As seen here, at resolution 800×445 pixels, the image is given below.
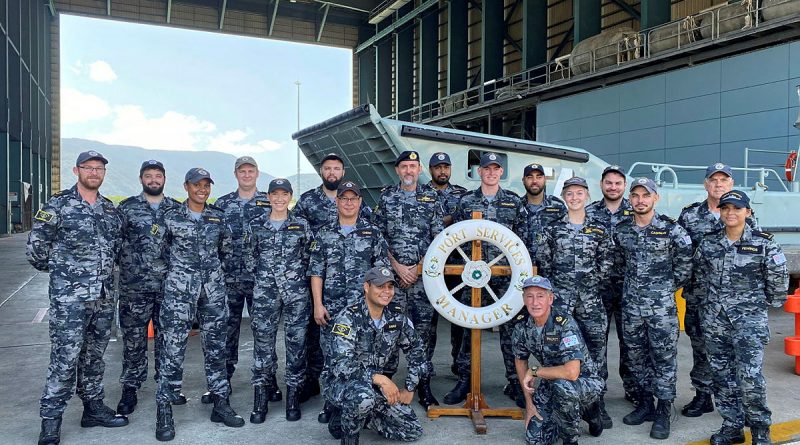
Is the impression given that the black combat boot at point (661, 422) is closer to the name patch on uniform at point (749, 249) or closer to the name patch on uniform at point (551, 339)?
the name patch on uniform at point (551, 339)

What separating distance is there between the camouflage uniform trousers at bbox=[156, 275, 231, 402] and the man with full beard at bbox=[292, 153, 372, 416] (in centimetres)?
60

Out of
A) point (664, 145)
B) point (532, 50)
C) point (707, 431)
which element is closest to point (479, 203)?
point (707, 431)

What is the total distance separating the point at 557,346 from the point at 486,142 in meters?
3.08

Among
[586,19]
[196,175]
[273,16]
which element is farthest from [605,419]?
[273,16]

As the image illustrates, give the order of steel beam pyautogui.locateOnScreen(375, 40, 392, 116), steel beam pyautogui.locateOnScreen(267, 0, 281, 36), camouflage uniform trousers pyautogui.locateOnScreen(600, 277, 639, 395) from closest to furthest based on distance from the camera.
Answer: camouflage uniform trousers pyautogui.locateOnScreen(600, 277, 639, 395), steel beam pyautogui.locateOnScreen(267, 0, 281, 36), steel beam pyautogui.locateOnScreen(375, 40, 392, 116)

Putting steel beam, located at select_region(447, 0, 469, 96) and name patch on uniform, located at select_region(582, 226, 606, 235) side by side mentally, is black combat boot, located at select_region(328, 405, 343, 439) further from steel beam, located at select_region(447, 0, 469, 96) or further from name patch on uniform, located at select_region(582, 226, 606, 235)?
steel beam, located at select_region(447, 0, 469, 96)

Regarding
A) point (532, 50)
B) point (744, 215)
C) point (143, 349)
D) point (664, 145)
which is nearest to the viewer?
point (744, 215)

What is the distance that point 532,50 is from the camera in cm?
2002

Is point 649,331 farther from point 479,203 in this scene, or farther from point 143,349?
point 143,349

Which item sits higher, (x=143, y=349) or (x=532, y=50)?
(x=532, y=50)

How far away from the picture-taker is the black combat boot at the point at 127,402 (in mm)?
3705

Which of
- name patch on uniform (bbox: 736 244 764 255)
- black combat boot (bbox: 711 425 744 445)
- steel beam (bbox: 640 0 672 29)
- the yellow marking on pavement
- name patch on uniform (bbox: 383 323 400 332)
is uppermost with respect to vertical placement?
steel beam (bbox: 640 0 672 29)

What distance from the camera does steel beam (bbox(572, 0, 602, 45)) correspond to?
17.4 m

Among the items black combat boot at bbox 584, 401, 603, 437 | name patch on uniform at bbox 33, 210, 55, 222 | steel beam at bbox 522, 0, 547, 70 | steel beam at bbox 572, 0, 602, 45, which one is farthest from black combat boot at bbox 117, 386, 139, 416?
steel beam at bbox 522, 0, 547, 70
